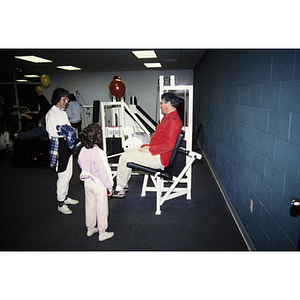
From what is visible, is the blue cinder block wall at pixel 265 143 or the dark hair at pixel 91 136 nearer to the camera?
the blue cinder block wall at pixel 265 143

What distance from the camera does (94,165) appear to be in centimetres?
198

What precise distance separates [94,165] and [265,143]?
1346 mm

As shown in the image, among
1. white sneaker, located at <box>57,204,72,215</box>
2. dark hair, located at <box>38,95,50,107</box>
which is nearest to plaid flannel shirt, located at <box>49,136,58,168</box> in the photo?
white sneaker, located at <box>57,204,72,215</box>

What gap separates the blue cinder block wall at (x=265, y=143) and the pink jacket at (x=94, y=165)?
1230 mm

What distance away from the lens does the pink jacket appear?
1.96 m

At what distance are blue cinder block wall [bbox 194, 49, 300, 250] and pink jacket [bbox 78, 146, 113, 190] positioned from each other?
123cm

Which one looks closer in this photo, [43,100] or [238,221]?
[238,221]

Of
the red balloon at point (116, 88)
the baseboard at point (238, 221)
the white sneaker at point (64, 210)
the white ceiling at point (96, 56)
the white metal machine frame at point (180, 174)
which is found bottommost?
the white sneaker at point (64, 210)

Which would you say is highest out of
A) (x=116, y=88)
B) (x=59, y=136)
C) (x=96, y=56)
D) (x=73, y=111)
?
(x=96, y=56)

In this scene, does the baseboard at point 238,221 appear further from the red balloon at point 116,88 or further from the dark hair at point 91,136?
the red balloon at point 116,88

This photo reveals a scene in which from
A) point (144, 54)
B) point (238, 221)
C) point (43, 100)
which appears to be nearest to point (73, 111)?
point (43, 100)

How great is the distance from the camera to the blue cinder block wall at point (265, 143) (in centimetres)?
136

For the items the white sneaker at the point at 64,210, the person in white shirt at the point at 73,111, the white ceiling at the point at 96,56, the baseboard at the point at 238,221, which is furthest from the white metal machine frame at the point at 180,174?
the person in white shirt at the point at 73,111

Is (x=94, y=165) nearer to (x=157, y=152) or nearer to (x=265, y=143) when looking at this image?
(x=157, y=152)
